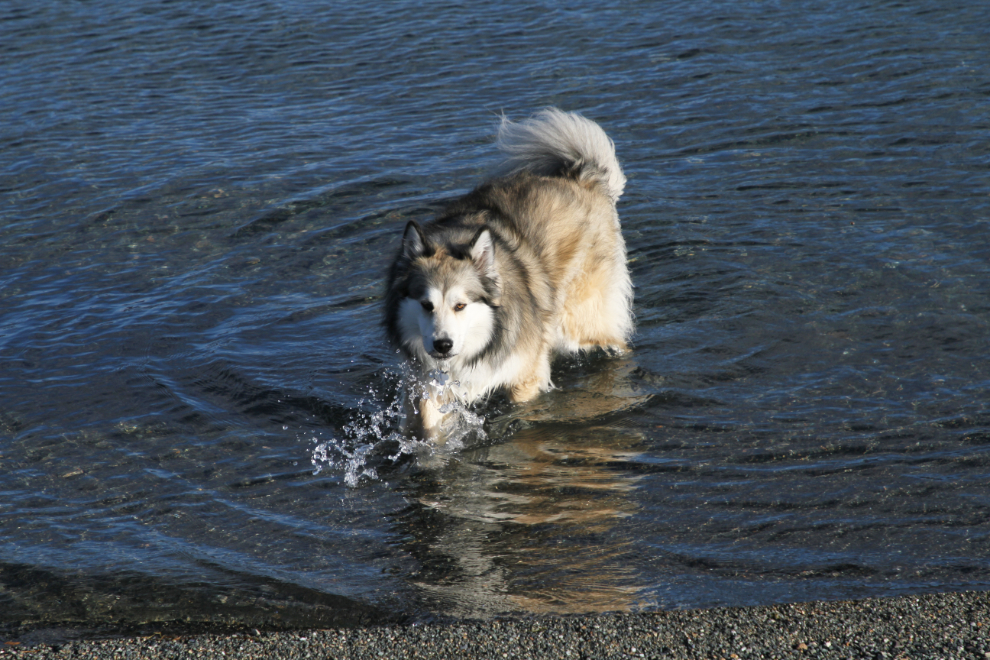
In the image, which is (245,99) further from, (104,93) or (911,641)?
(911,641)

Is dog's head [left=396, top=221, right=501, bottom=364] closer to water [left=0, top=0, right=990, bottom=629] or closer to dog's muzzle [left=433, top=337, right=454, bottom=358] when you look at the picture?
dog's muzzle [left=433, top=337, right=454, bottom=358]

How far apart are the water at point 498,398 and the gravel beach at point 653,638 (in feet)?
0.49

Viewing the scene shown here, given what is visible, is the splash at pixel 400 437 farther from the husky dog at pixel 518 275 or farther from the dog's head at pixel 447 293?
the dog's head at pixel 447 293

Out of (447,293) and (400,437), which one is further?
(400,437)

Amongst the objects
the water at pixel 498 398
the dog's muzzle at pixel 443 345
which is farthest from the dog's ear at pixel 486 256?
the water at pixel 498 398

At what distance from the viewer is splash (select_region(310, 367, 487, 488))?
16.3ft

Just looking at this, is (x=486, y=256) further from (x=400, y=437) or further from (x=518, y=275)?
(x=400, y=437)

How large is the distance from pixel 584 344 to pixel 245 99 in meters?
6.80

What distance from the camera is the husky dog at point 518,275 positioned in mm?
4750

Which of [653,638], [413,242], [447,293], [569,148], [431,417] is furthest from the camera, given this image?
[569,148]

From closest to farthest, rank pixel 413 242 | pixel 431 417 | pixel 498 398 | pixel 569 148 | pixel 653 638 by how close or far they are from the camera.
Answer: pixel 653 638
pixel 413 242
pixel 431 417
pixel 498 398
pixel 569 148

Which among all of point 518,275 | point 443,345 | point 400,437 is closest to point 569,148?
point 518,275

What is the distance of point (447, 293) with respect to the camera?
4.66 m

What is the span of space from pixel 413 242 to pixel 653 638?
2.47 m
